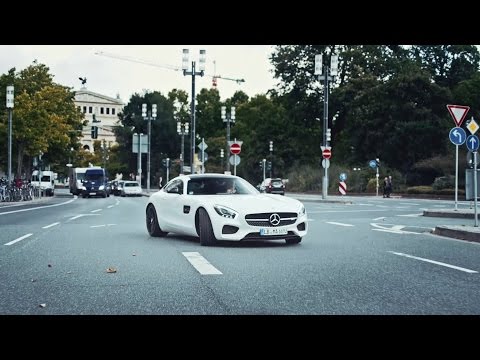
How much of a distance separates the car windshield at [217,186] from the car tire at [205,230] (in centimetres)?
118

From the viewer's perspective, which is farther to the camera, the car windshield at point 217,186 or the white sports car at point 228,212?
the car windshield at point 217,186

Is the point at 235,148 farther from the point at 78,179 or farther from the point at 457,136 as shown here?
the point at 78,179

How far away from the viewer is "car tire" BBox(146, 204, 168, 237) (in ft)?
50.8

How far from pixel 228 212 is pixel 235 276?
12.8 ft

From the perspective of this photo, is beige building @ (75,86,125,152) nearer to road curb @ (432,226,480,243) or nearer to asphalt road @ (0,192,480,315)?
road curb @ (432,226,480,243)

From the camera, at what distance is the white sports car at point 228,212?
512 inches

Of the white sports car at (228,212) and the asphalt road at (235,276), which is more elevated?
the white sports car at (228,212)

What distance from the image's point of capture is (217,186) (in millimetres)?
14688

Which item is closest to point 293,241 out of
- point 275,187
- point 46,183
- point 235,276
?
point 235,276

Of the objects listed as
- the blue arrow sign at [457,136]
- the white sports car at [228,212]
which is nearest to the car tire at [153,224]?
the white sports car at [228,212]

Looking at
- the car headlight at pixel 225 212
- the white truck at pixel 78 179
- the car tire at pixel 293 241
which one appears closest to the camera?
the car headlight at pixel 225 212

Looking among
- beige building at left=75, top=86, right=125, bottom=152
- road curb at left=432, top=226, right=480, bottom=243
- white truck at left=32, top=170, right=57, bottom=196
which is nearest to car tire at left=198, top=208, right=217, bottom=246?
road curb at left=432, top=226, right=480, bottom=243

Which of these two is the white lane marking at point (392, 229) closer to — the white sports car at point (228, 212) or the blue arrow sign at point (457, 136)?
the blue arrow sign at point (457, 136)
